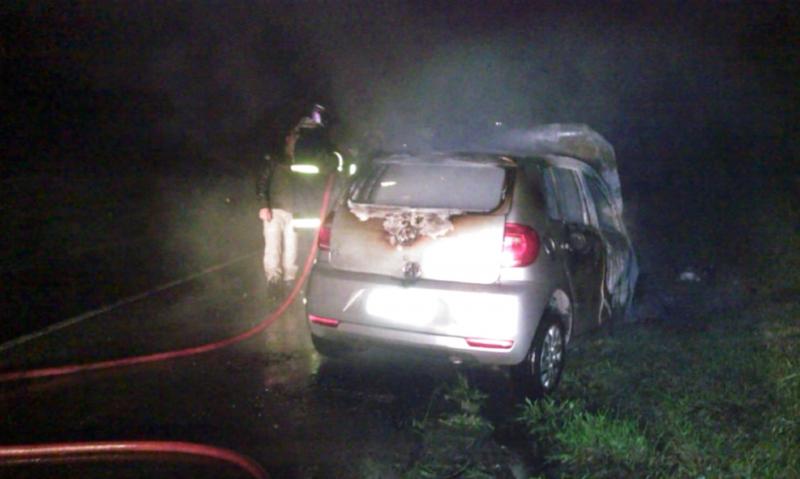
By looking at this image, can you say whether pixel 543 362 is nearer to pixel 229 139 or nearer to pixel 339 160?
pixel 339 160

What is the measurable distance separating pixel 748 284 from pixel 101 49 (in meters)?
12.7

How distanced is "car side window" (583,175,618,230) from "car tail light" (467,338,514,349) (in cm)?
211

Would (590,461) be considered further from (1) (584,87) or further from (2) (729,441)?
(1) (584,87)

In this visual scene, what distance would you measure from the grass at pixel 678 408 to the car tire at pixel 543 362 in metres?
0.13

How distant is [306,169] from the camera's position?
8.66 meters

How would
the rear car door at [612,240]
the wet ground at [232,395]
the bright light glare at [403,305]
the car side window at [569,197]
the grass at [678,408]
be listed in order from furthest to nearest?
the rear car door at [612,240] < the car side window at [569,197] < the bright light glare at [403,305] < the wet ground at [232,395] < the grass at [678,408]

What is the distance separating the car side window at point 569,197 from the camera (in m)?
6.03

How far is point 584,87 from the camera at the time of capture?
2583 centimetres

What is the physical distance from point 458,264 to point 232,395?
178 centimetres

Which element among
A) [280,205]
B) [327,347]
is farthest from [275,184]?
[327,347]

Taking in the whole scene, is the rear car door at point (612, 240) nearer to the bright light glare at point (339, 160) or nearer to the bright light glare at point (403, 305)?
the bright light glare at point (403, 305)

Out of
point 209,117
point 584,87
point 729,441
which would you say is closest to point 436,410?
point 729,441

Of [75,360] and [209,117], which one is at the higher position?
[209,117]

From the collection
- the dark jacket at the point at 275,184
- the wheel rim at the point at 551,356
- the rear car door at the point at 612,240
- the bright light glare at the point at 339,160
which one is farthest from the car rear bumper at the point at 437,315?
the bright light glare at the point at 339,160
